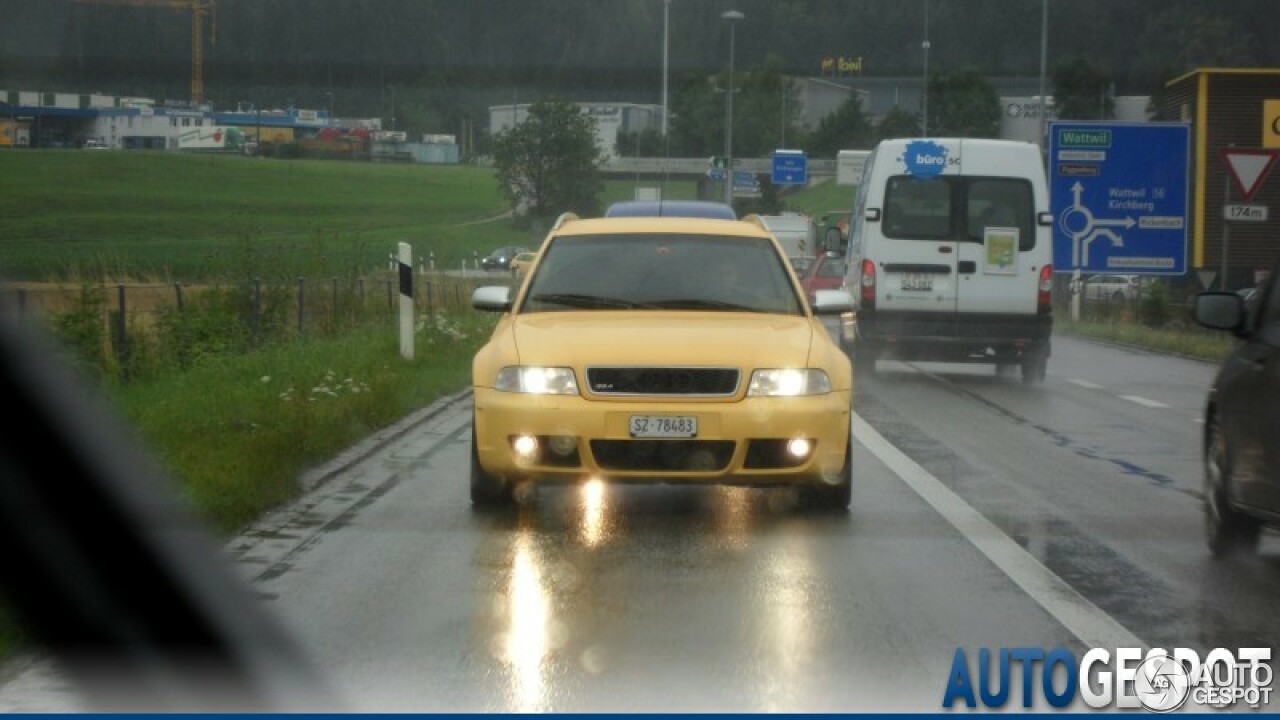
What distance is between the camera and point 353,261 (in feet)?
104

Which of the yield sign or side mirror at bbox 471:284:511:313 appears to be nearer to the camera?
side mirror at bbox 471:284:511:313

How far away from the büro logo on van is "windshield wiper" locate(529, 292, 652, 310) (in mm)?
11413

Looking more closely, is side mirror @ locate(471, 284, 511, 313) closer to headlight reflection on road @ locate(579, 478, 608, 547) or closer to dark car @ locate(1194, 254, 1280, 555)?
headlight reflection on road @ locate(579, 478, 608, 547)

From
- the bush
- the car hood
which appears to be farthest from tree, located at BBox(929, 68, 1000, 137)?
the car hood

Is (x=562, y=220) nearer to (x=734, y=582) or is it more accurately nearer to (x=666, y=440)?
(x=666, y=440)

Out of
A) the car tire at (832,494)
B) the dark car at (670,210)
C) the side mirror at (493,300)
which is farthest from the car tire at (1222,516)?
the dark car at (670,210)

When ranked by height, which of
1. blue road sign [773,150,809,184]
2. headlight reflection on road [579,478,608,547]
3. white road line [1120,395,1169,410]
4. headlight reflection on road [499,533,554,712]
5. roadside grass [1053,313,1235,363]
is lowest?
roadside grass [1053,313,1235,363]

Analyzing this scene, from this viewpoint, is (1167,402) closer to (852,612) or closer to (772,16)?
(852,612)

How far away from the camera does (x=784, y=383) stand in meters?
9.64

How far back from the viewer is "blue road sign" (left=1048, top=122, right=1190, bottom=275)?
34375 millimetres

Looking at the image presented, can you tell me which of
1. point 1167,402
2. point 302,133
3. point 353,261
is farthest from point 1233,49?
point 1167,402

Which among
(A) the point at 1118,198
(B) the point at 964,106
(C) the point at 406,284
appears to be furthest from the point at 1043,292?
(B) the point at 964,106

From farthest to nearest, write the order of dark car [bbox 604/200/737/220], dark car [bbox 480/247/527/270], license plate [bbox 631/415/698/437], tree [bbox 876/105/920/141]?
tree [bbox 876/105/920/141] < dark car [bbox 480/247/527/270] < dark car [bbox 604/200/737/220] < license plate [bbox 631/415/698/437]

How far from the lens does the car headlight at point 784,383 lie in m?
9.59
